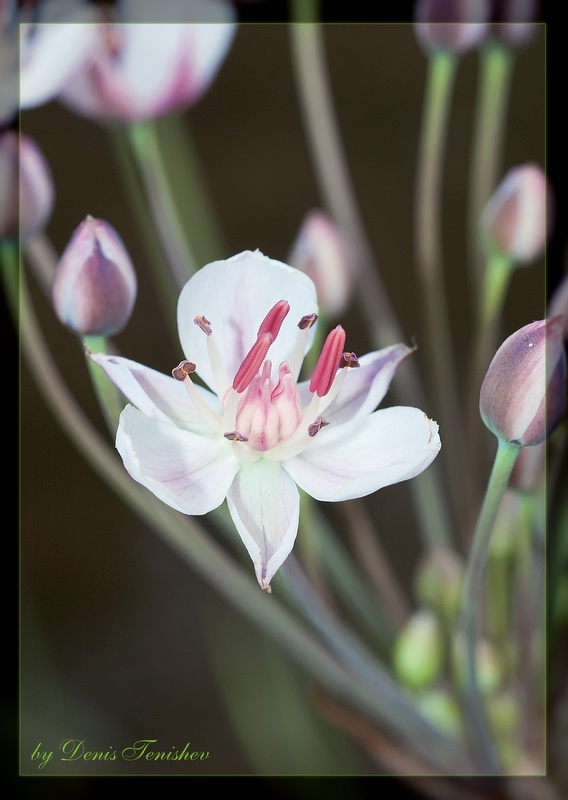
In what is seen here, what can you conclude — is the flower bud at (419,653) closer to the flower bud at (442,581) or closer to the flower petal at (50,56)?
the flower bud at (442,581)

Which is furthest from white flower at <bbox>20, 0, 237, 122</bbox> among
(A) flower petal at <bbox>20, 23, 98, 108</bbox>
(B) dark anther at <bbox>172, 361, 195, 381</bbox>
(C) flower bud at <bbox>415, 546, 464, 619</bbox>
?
(C) flower bud at <bbox>415, 546, 464, 619</bbox>

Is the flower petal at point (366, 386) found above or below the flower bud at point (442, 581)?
above

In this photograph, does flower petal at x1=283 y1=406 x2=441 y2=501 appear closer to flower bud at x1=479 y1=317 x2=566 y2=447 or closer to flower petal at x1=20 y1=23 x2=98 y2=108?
flower bud at x1=479 y1=317 x2=566 y2=447

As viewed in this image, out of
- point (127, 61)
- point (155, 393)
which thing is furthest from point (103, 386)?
point (127, 61)

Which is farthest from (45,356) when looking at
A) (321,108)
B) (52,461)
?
(321,108)

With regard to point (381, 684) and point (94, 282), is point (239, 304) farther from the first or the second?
point (381, 684)

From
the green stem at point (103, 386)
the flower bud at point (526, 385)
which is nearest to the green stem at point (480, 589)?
the flower bud at point (526, 385)
